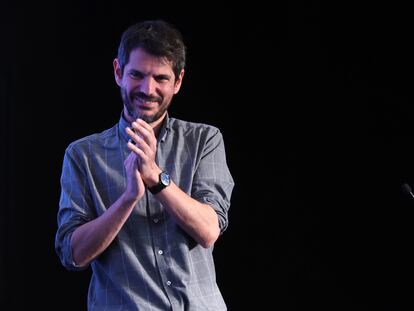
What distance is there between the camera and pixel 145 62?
72.6 inches

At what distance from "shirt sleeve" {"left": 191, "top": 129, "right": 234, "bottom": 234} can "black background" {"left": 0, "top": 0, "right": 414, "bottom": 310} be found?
1.36 meters

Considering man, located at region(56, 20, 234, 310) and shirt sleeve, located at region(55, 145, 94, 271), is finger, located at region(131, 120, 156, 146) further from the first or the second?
shirt sleeve, located at region(55, 145, 94, 271)

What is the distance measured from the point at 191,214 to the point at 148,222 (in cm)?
16

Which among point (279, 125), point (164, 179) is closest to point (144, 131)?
point (164, 179)

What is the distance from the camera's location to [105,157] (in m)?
1.96

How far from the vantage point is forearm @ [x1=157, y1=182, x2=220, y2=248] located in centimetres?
173

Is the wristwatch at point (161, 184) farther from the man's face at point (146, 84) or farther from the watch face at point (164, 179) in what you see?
the man's face at point (146, 84)

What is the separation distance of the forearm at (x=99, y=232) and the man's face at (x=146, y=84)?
11.4 inches

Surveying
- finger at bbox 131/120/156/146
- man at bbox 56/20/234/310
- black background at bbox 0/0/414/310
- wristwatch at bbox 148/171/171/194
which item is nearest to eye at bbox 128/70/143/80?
man at bbox 56/20/234/310

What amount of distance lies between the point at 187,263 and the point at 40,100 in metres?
1.70

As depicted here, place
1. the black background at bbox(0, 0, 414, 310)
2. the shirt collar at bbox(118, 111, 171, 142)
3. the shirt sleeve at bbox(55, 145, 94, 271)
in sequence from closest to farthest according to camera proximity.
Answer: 1. the shirt sleeve at bbox(55, 145, 94, 271)
2. the shirt collar at bbox(118, 111, 171, 142)
3. the black background at bbox(0, 0, 414, 310)

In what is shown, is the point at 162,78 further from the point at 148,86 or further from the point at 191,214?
the point at 191,214

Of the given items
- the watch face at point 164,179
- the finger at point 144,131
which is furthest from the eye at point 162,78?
the watch face at point 164,179

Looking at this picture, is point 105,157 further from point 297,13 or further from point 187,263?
point 297,13
